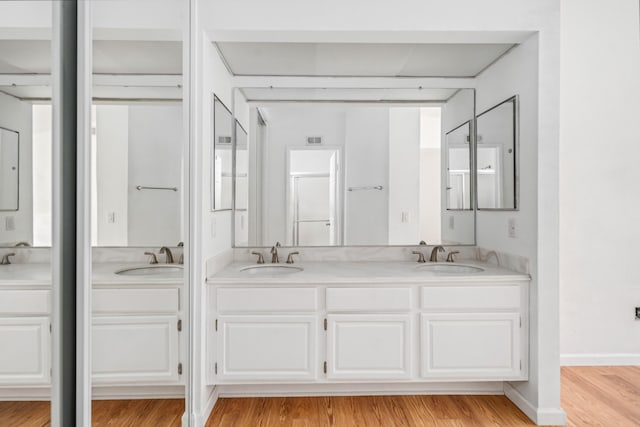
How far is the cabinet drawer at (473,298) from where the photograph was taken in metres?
2.37

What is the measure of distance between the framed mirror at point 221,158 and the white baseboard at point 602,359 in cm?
270

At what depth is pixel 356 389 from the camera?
259cm

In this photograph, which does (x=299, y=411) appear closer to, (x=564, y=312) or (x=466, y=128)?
(x=564, y=312)

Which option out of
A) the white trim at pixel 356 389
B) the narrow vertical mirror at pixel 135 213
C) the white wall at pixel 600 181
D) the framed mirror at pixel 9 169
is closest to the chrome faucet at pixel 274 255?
the white trim at pixel 356 389

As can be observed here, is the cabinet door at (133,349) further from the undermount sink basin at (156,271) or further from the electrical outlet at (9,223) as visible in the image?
the electrical outlet at (9,223)

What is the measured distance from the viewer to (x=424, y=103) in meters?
3.07

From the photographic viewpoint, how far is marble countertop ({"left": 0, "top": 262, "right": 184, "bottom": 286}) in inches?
22.1

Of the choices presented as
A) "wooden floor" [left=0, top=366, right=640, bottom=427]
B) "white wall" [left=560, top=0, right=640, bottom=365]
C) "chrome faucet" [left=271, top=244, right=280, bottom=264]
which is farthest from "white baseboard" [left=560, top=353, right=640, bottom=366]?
"chrome faucet" [left=271, top=244, right=280, bottom=264]

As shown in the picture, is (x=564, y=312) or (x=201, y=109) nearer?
(x=201, y=109)

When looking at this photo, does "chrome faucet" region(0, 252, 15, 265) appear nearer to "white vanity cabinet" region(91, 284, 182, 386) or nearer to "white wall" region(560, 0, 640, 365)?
"white vanity cabinet" region(91, 284, 182, 386)

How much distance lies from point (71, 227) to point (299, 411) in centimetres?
193

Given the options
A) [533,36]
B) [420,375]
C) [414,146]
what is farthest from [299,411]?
[533,36]

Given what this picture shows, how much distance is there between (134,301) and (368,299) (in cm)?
142

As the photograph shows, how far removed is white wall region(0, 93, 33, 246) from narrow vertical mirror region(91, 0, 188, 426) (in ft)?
1.05
